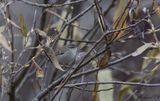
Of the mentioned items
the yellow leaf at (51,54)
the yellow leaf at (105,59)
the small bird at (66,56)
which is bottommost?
the yellow leaf at (105,59)

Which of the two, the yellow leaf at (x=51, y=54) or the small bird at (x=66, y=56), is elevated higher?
the yellow leaf at (x=51, y=54)

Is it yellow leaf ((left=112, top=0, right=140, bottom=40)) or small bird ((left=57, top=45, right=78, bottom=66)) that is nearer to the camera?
yellow leaf ((left=112, top=0, right=140, bottom=40))

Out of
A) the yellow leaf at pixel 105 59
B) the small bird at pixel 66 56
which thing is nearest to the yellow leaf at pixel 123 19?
the yellow leaf at pixel 105 59

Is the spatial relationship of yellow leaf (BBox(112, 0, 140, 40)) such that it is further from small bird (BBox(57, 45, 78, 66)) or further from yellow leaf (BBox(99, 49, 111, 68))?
small bird (BBox(57, 45, 78, 66))

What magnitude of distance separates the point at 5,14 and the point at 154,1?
0.39m

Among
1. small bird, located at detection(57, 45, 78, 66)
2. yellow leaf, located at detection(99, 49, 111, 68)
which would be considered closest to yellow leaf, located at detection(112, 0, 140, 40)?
yellow leaf, located at detection(99, 49, 111, 68)

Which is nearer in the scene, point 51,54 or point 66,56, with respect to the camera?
point 51,54

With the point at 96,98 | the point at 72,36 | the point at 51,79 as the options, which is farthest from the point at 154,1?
the point at 72,36

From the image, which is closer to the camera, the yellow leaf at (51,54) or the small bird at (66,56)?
the yellow leaf at (51,54)

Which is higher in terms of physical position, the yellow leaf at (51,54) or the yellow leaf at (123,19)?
the yellow leaf at (123,19)

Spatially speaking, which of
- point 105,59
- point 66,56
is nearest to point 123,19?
point 105,59

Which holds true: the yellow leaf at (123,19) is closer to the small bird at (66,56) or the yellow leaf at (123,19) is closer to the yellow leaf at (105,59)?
the yellow leaf at (105,59)

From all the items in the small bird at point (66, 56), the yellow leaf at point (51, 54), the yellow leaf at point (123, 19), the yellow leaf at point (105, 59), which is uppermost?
the yellow leaf at point (123, 19)

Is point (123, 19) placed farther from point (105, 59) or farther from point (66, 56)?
point (66, 56)
